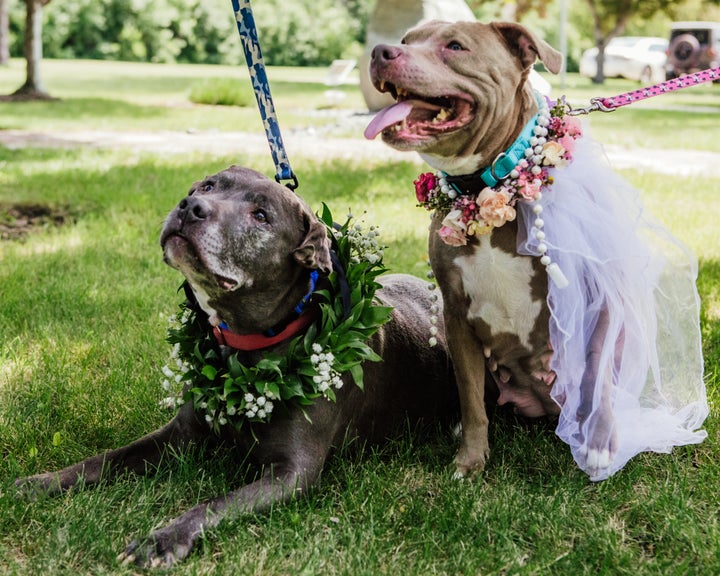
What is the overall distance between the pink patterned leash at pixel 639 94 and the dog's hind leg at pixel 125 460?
1.83 meters

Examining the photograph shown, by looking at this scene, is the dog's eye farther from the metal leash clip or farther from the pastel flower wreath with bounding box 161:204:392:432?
the metal leash clip

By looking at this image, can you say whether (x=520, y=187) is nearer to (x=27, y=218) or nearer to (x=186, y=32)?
(x=27, y=218)

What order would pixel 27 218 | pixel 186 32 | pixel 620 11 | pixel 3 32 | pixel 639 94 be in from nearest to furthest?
pixel 639 94 < pixel 27 218 < pixel 3 32 < pixel 620 11 < pixel 186 32

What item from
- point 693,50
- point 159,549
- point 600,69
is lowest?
point 600,69

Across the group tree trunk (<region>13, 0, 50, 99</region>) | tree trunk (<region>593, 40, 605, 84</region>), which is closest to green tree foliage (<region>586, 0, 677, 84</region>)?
tree trunk (<region>593, 40, 605, 84</region>)

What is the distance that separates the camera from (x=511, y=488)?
3.05 meters

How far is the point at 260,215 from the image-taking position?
2.88 metres

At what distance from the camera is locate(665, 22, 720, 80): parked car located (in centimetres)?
3072

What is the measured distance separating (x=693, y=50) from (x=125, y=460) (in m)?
31.6

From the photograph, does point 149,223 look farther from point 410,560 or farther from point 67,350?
point 410,560

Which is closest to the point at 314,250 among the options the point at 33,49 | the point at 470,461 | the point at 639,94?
the point at 470,461

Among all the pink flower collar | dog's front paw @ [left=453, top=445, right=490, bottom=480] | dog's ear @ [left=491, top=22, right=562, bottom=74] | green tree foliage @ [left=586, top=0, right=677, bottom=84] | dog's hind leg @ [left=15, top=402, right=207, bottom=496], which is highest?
dog's ear @ [left=491, top=22, right=562, bottom=74]

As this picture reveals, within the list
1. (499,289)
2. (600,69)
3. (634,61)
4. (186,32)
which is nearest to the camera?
(499,289)

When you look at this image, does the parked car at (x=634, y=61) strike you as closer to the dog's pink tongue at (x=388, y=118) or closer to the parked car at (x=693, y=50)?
the parked car at (x=693, y=50)
